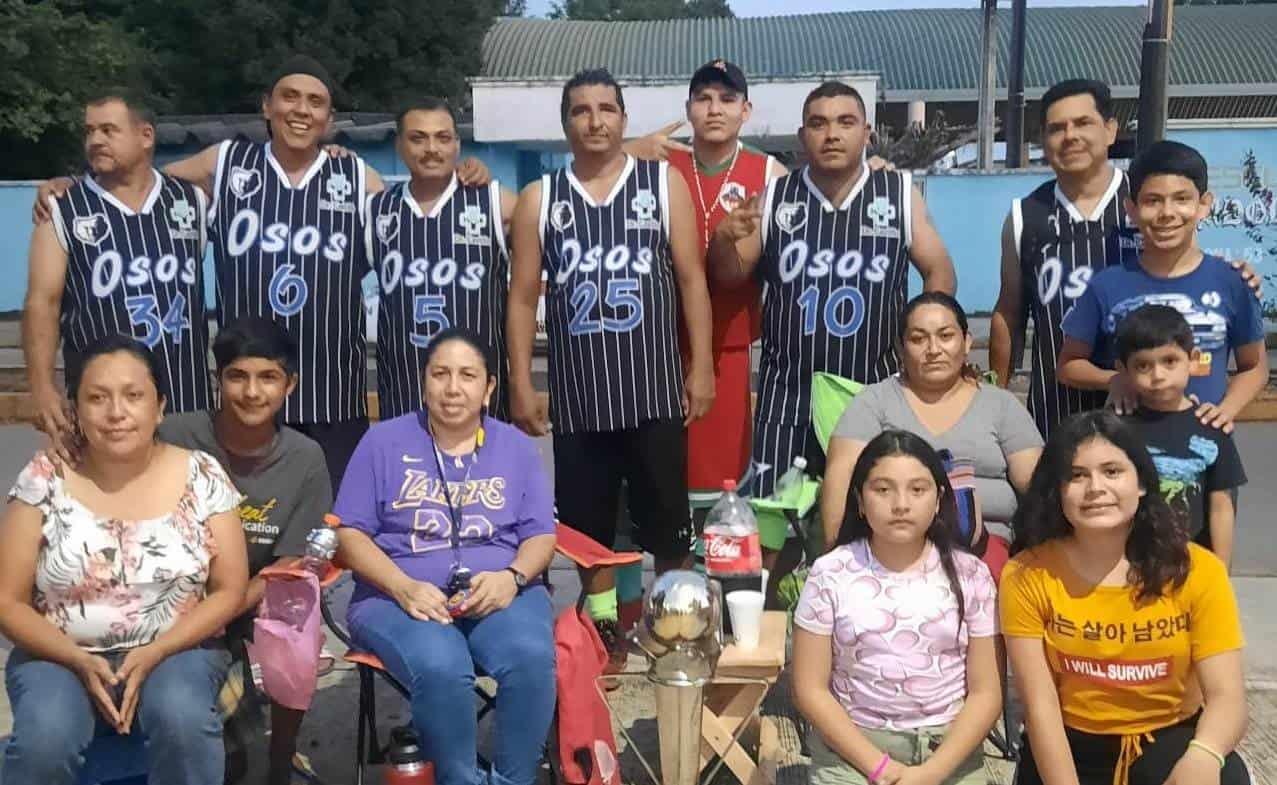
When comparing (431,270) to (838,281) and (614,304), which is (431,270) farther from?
(838,281)

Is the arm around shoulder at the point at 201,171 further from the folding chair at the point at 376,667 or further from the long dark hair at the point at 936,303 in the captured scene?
the long dark hair at the point at 936,303

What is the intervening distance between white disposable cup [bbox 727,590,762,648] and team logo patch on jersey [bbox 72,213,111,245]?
229 centimetres

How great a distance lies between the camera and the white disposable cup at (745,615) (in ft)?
12.3

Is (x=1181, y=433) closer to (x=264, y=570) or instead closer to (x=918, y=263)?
(x=918, y=263)

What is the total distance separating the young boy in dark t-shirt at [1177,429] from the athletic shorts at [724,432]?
145 cm

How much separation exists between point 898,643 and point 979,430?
850 millimetres

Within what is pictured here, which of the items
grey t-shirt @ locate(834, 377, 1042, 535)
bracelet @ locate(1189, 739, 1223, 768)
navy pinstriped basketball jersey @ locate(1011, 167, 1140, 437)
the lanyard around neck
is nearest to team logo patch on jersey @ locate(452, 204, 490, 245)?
the lanyard around neck

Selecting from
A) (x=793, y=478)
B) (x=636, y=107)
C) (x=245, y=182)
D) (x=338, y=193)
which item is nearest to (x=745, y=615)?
(x=793, y=478)

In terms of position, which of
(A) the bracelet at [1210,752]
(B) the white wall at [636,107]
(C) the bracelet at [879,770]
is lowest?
(C) the bracelet at [879,770]

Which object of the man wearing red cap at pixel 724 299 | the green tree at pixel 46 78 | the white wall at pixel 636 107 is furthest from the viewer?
the green tree at pixel 46 78

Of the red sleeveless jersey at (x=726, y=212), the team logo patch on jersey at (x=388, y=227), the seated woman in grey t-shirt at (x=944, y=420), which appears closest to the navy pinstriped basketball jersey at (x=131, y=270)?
the team logo patch on jersey at (x=388, y=227)

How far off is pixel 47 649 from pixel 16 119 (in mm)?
20839

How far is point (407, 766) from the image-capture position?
3.47 m

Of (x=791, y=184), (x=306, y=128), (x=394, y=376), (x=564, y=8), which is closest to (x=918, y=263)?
(x=791, y=184)
